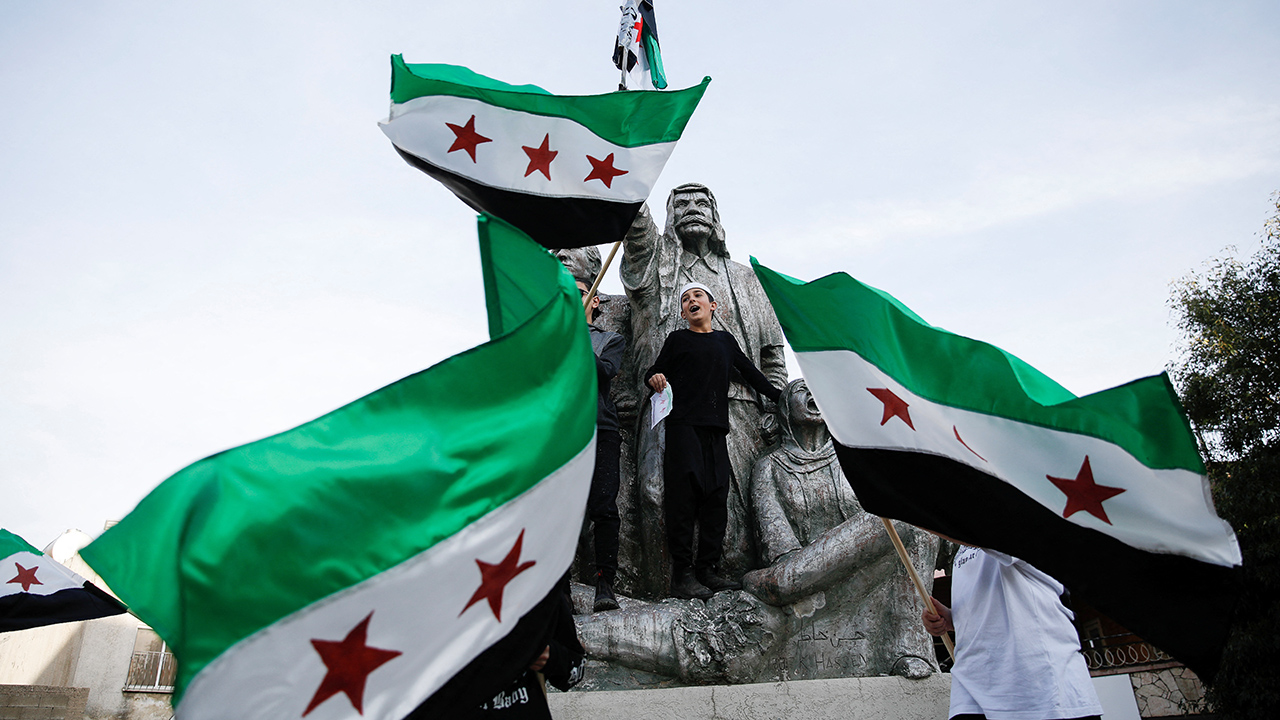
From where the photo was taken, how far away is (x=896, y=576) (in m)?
4.96

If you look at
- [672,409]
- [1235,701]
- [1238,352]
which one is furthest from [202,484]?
[1238,352]

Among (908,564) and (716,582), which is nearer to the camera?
(908,564)

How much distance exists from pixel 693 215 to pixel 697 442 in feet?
6.16

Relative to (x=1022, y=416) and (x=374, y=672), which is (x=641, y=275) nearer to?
(x=1022, y=416)

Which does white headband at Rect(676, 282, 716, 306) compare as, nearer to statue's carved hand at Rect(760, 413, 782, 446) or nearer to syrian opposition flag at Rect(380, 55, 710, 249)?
statue's carved hand at Rect(760, 413, 782, 446)

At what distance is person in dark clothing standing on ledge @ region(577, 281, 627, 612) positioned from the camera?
507 centimetres

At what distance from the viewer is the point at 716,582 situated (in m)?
5.10

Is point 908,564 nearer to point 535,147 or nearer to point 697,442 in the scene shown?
point 697,442

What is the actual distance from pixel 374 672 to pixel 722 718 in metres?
2.38

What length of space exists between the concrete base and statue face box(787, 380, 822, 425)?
5.57 feet

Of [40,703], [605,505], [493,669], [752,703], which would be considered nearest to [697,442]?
[605,505]

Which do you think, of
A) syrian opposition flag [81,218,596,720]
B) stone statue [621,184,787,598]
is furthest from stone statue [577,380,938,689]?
syrian opposition flag [81,218,596,720]

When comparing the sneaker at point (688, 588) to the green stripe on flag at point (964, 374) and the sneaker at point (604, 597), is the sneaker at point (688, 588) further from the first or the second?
the green stripe on flag at point (964, 374)

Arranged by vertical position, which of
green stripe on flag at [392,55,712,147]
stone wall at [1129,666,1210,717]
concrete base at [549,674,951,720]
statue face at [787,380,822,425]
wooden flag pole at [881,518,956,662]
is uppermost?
green stripe on flag at [392,55,712,147]
